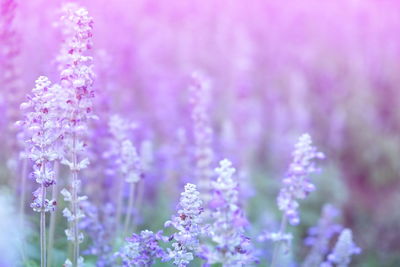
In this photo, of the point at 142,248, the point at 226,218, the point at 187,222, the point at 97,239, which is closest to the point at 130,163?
the point at 97,239

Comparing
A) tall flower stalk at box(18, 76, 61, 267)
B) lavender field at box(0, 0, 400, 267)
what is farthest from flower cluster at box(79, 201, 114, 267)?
tall flower stalk at box(18, 76, 61, 267)

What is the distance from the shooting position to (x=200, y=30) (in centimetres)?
894

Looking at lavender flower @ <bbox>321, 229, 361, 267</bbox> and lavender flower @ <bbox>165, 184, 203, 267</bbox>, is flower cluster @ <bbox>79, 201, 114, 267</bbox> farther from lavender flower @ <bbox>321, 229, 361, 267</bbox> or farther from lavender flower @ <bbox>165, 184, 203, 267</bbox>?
lavender flower @ <bbox>321, 229, 361, 267</bbox>

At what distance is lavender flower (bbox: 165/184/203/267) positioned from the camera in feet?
7.25

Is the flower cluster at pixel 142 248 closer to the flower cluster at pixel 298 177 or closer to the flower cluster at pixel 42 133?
the flower cluster at pixel 42 133

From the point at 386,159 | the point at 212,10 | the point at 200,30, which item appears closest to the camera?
the point at 386,159

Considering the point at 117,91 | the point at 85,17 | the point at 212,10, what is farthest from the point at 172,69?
the point at 85,17

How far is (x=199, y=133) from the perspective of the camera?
3.86 m

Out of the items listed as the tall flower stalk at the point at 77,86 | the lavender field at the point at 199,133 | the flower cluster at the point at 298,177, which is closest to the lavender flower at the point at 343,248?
the lavender field at the point at 199,133

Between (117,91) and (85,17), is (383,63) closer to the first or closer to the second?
(117,91)

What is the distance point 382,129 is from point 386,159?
2.44 ft

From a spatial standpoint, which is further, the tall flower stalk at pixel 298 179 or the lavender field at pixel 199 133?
the tall flower stalk at pixel 298 179

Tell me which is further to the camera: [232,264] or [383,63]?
[383,63]

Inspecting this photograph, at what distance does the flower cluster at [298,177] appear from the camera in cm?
274
